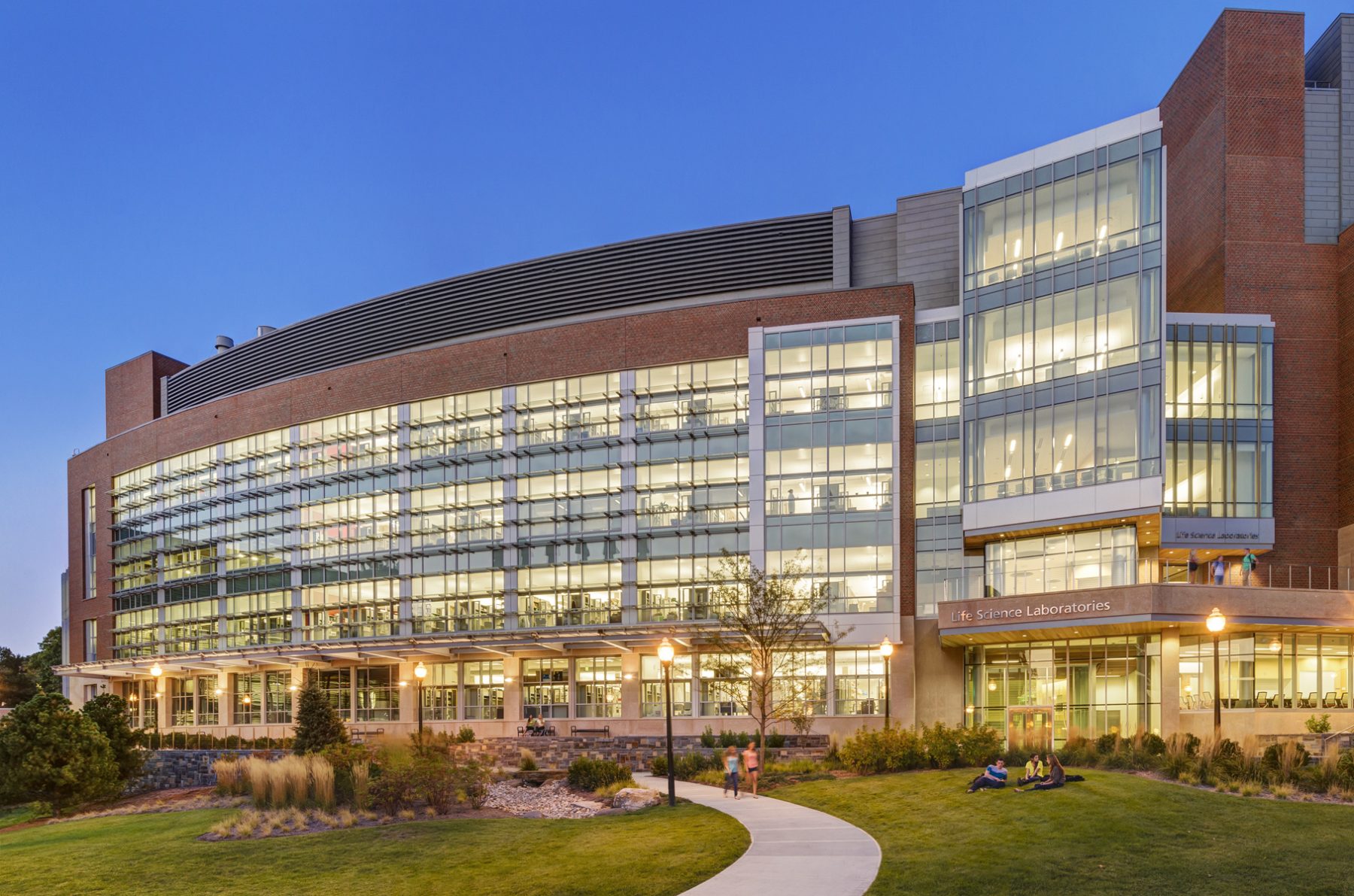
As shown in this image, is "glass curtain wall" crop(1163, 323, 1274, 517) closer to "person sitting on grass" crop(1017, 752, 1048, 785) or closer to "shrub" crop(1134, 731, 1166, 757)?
"shrub" crop(1134, 731, 1166, 757)

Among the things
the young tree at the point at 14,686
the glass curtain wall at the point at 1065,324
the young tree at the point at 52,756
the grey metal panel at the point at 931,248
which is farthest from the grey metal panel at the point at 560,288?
the young tree at the point at 14,686

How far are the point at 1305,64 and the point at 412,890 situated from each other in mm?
54041

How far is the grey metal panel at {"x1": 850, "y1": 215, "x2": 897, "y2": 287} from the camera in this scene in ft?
183

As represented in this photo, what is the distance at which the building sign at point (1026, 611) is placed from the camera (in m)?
40.7

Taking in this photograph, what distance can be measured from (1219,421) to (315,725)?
122ft

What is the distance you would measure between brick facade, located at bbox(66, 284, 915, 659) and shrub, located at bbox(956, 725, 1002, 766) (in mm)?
19652

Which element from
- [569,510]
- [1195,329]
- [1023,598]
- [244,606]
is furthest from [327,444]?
[1195,329]

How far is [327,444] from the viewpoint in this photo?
225 ft

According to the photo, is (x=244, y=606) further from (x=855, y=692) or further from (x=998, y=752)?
(x=998, y=752)

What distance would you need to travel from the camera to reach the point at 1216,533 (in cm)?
4409

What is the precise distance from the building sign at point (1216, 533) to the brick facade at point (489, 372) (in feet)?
37.0

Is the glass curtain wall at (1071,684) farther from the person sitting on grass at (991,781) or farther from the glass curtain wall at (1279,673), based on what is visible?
the person sitting on grass at (991,781)

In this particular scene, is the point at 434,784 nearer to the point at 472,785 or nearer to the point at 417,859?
the point at 472,785

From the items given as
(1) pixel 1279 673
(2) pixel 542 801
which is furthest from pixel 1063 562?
(2) pixel 542 801
